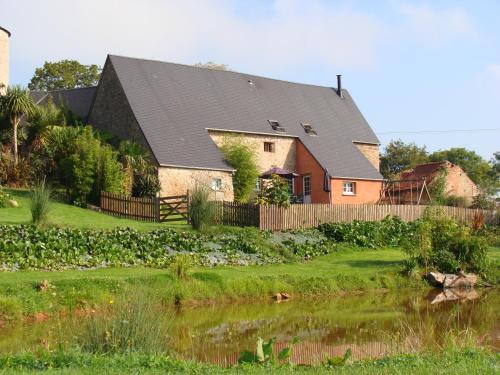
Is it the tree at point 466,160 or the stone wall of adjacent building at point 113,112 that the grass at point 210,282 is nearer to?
the stone wall of adjacent building at point 113,112

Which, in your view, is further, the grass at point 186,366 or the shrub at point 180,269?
the shrub at point 180,269

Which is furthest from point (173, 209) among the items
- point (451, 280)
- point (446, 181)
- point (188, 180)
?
point (446, 181)

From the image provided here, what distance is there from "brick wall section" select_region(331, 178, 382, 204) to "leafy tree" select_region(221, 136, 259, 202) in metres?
4.87

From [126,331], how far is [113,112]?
96.4 ft

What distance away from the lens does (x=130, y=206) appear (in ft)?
102

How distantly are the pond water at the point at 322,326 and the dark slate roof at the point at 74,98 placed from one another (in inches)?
1117

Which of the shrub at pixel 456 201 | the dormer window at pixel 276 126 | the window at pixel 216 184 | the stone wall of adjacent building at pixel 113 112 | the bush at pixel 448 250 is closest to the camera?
the bush at pixel 448 250

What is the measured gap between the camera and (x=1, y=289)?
16.1m

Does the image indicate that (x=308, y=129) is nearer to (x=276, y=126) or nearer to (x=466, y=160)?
(x=276, y=126)

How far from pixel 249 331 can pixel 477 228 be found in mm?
18458

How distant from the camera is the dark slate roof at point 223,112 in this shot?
36.7m

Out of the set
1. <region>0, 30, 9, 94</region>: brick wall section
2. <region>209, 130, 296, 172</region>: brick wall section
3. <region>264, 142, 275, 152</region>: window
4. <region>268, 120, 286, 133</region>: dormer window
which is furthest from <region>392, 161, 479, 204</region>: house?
<region>0, 30, 9, 94</region>: brick wall section

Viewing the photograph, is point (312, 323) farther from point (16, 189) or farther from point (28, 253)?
point (16, 189)

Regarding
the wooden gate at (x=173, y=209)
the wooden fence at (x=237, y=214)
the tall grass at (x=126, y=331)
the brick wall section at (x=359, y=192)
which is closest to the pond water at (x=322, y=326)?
the tall grass at (x=126, y=331)
